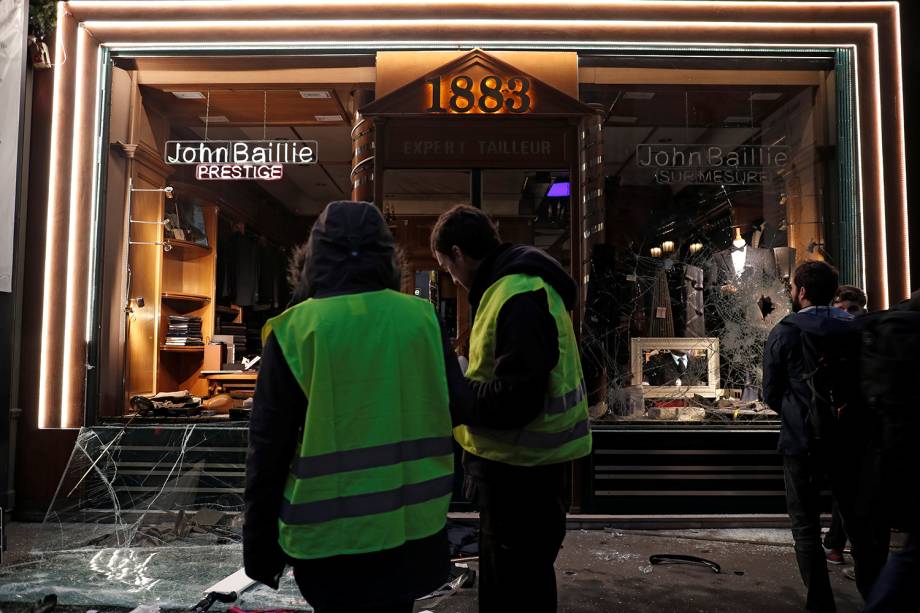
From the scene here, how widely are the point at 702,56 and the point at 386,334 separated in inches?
188

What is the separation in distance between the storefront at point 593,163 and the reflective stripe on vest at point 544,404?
10.1 feet

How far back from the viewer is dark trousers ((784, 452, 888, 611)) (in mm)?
3033

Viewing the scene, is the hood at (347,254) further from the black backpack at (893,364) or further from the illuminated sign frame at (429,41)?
the illuminated sign frame at (429,41)

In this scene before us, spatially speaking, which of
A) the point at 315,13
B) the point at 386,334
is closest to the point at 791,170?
the point at 315,13

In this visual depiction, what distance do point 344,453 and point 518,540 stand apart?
Result: 0.74 meters

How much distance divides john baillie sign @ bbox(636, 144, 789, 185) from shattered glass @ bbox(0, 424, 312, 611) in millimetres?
3776

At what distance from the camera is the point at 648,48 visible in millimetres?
5312

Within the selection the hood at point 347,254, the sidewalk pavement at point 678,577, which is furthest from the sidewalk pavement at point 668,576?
the hood at point 347,254

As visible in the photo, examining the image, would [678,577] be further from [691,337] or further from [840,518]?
[691,337]

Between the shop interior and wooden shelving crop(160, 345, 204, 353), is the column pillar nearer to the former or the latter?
the shop interior

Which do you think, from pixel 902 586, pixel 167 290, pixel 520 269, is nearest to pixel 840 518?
pixel 902 586

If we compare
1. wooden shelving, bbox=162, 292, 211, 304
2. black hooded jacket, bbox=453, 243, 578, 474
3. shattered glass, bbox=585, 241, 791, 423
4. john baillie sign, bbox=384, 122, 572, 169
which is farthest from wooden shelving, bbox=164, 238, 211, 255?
black hooded jacket, bbox=453, 243, 578, 474

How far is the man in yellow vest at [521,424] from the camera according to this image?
6.41ft

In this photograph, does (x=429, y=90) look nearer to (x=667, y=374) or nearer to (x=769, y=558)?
(x=667, y=374)
